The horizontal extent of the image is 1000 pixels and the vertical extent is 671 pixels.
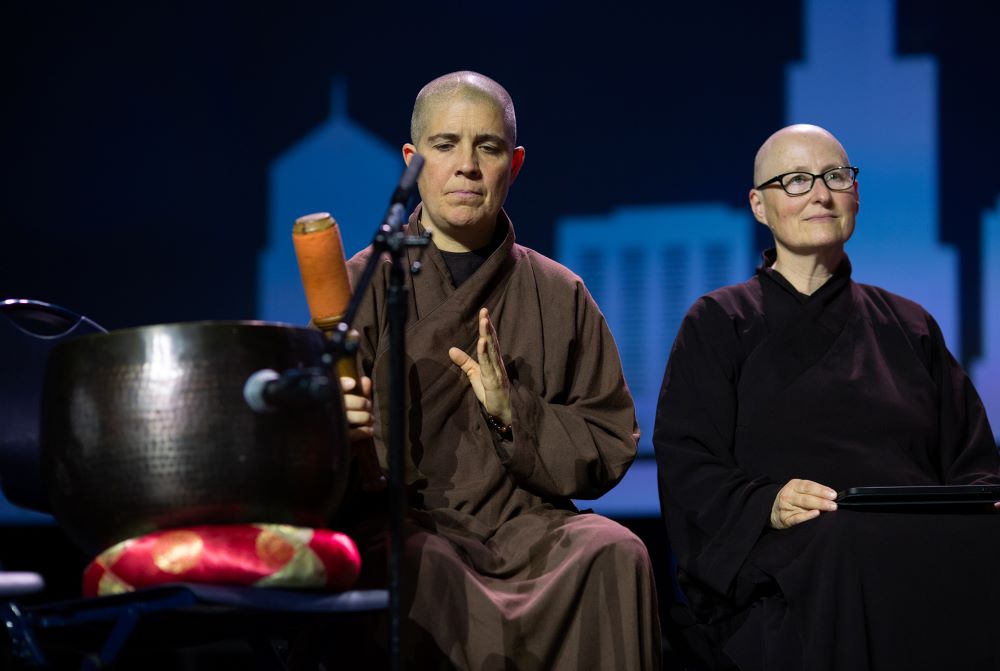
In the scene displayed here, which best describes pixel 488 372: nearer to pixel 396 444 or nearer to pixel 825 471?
pixel 396 444

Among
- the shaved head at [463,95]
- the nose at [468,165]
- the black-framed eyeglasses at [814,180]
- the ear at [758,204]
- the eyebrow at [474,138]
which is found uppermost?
the shaved head at [463,95]

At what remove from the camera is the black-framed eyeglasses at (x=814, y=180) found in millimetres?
2605

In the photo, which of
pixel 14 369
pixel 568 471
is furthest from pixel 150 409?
pixel 568 471

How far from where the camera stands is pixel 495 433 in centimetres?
A: 227

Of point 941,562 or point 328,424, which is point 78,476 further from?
point 941,562

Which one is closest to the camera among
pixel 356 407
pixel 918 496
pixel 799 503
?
pixel 356 407

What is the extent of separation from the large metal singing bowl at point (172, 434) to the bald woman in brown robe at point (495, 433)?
1.43 ft

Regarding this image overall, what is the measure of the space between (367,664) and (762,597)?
0.78 metres

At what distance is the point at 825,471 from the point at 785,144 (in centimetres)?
76

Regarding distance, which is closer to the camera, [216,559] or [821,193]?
[216,559]

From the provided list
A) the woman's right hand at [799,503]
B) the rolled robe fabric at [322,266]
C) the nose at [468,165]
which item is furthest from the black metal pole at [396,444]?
the woman's right hand at [799,503]

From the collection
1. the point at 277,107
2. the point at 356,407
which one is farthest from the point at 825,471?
the point at 277,107

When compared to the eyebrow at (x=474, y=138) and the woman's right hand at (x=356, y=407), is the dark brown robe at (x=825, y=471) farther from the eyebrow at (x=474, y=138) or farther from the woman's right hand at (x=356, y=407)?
the woman's right hand at (x=356, y=407)

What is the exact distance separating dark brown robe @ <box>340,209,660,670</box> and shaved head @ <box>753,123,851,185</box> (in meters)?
0.54
